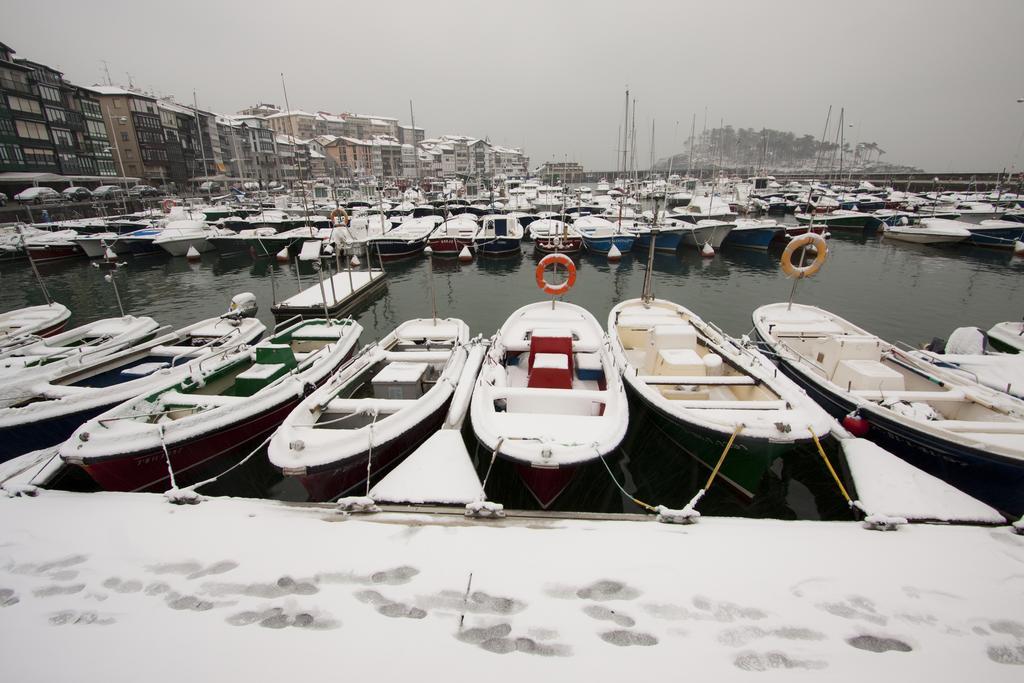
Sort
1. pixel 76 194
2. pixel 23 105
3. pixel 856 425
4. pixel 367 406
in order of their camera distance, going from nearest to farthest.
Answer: pixel 856 425
pixel 367 406
pixel 23 105
pixel 76 194

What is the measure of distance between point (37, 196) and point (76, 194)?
5.80 metres

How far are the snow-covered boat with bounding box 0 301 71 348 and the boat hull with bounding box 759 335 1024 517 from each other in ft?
72.6

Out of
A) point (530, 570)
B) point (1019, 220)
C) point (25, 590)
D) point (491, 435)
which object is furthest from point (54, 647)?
point (1019, 220)

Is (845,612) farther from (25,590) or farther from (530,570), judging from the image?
(25,590)

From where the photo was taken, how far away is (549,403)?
27.7 ft

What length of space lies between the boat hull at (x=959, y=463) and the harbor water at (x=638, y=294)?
1.07m

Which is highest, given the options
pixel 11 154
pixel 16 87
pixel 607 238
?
pixel 16 87

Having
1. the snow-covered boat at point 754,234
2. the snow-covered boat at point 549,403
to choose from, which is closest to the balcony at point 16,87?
the snow-covered boat at point 549,403

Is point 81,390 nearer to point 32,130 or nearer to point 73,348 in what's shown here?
point 73,348

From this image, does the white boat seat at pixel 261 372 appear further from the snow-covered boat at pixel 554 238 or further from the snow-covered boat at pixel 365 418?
the snow-covered boat at pixel 554 238

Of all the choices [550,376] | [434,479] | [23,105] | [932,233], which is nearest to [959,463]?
[550,376]

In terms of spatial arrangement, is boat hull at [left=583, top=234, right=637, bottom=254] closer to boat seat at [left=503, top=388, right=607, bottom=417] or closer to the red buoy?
the red buoy

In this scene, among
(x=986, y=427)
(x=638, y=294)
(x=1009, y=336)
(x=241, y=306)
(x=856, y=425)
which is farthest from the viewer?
(x=638, y=294)

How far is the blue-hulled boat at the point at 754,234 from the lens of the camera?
115 ft
